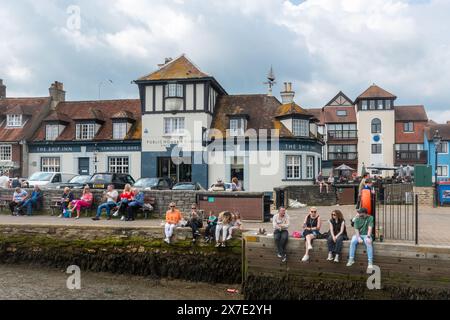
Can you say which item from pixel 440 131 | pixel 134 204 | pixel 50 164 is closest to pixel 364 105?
pixel 440 131

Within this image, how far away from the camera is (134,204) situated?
15617mm

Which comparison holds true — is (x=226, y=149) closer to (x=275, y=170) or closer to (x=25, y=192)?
(x=275, y=170)

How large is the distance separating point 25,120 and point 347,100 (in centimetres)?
3946

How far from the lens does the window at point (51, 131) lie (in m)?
32.4

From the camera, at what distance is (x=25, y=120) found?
33656 mm

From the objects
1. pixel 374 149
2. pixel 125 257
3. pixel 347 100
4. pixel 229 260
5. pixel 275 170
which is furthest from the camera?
pixel 347 100

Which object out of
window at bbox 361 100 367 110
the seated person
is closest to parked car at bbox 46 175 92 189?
the seated person

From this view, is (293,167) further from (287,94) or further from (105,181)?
(105,181)

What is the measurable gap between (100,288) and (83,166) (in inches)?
848

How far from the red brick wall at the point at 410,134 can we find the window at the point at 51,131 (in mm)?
37949

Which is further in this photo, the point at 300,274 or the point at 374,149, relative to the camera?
the point at 374,149
